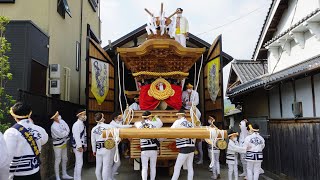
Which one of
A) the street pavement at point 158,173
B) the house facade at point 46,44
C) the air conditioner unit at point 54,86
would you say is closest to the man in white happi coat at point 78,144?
the street pavement at point 158,173

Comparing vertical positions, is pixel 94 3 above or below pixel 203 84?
above

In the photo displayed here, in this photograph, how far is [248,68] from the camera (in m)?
16.6

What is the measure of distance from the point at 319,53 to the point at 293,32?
4.46ft

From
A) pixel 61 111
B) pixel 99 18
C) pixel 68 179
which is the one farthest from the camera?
pixel 99 18

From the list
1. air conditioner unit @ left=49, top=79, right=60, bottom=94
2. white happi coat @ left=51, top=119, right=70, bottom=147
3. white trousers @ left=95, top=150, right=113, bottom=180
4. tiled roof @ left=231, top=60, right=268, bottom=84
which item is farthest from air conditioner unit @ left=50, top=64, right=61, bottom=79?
tiled roof @ left=231, top=60, right=268, bottom=84

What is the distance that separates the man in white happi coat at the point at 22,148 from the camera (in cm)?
417

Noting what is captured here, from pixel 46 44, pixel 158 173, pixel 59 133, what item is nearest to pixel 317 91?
pixel 158 173

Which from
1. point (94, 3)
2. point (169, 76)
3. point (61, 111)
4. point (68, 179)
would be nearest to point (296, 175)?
point (169, 76)

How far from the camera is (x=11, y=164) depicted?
4.27 metres

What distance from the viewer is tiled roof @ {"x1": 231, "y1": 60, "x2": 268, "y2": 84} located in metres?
15.2

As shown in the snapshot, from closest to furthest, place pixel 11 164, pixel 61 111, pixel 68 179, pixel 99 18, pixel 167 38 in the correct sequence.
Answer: pixel 11 164, pixel 68 179, pixel 167 38, pixel 61 111, pixel 99 18

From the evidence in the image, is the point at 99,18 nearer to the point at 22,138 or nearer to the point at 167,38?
the point at 167,38

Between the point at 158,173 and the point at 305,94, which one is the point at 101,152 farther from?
the point at 305,94

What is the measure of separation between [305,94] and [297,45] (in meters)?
2.68
